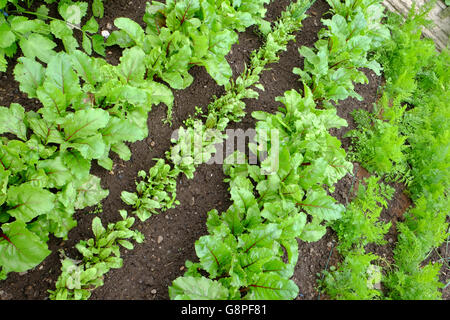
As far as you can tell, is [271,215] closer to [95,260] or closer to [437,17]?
[95,260]

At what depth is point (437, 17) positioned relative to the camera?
541cm

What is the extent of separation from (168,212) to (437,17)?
17.9 feet

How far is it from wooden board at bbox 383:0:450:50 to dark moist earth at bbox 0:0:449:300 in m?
2.70

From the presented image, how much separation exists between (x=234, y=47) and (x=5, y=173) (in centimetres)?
253

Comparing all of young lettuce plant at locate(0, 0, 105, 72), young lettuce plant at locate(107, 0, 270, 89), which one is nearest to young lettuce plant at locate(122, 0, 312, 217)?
young lettuce plant at locate(107, 0, 270, 89)

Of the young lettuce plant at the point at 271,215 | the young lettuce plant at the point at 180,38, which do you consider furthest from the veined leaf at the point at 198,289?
the young lettuce plant at the point at 180,38

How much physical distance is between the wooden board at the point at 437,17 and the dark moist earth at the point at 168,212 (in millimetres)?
2700

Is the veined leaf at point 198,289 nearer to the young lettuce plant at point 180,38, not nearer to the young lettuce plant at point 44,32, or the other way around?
the young lettuce plant at point 180,38

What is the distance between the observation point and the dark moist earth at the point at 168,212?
232cm

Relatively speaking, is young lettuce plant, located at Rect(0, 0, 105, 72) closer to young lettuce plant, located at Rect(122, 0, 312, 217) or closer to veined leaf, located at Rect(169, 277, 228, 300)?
young lettuce plant, located at Rect(122, 0, 312, 217)

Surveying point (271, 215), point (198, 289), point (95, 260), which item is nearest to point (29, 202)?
point (95, 260)

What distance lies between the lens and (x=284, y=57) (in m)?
3.98

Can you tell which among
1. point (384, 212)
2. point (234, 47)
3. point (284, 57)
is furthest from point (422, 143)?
point (234, 47)
